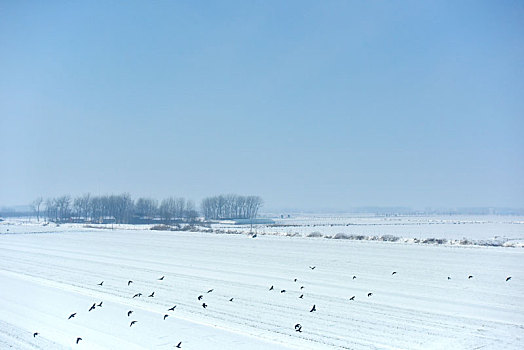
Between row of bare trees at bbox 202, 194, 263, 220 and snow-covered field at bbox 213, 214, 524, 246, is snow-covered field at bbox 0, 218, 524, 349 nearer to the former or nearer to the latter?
snow-covered field at bbox 213, 214, 524, 246

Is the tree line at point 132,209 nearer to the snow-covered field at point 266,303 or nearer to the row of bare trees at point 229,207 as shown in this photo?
the row of bare trees at point 229,207

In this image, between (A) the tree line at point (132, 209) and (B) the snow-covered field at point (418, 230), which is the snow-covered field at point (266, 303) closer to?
(B) the snow-covered field at point (418, 230)

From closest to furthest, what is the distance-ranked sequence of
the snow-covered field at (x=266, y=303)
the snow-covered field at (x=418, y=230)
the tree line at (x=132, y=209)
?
1. the snow-covered field at (x=266, y=303)
2. the snow-covered field at (x=418, y=230)
3. the tree line at (x=132, y=209)

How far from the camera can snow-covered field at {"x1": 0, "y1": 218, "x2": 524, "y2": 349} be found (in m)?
11.5

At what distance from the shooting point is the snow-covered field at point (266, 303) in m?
11.5

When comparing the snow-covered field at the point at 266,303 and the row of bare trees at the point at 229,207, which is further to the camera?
the row of bare trees at the point at 229,207

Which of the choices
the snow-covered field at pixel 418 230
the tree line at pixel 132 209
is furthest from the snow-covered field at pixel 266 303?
the tree line at pixel 132 209

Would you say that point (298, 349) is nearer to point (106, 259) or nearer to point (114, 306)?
point (114, 306)

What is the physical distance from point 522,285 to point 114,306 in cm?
1534

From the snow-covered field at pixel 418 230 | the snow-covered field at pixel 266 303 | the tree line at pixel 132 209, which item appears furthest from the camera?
the tree line at pixel 132 209

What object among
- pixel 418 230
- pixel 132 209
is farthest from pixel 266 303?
pixel 132 209

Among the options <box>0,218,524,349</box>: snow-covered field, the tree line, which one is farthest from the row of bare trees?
<box>0,218,524,349</box>: snow-covered field

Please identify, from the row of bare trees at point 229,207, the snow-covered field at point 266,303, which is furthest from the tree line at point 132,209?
the snow-covered field at point 266,303

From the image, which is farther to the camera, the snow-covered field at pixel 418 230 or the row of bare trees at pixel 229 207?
the row of bare trees at pixel 229 207
